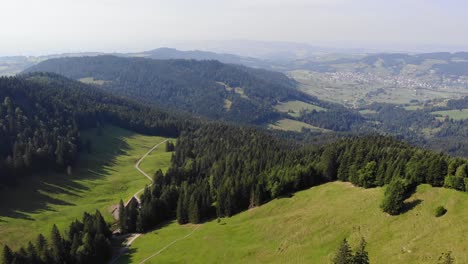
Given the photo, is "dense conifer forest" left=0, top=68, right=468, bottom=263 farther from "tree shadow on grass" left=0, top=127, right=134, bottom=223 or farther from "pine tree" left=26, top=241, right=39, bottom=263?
"tree shadow on grass" left=0, top=127, right=134, bottom=223

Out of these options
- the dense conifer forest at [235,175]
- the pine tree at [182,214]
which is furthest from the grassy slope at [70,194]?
the pine tree at [182,214]

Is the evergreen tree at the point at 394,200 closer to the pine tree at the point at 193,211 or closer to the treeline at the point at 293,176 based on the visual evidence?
the treeline at the point at 293,176

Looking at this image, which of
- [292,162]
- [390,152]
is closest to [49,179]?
[292,162]

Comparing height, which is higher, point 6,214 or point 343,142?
point 343,142

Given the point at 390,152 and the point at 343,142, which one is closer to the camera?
the point at 390,152

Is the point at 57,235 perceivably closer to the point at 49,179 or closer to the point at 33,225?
the point at 33,225

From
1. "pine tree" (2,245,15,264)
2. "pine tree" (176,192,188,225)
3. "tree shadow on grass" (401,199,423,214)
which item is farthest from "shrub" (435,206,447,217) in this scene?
"pine tree" (2,245,15,264)
